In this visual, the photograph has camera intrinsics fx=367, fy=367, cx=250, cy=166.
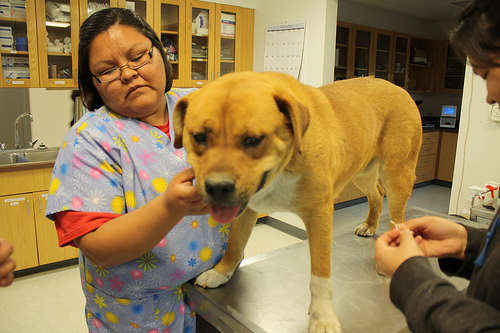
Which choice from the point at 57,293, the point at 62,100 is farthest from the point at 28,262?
the point at 62,100

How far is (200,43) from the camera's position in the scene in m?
4.52

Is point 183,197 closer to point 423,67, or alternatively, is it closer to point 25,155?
point 25,155

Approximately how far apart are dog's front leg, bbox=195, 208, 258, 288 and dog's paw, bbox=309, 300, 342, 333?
14.7 inches

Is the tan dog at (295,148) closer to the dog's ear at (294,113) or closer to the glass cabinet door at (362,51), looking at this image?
the dog's ear at (294,113)

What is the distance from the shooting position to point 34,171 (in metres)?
3.25

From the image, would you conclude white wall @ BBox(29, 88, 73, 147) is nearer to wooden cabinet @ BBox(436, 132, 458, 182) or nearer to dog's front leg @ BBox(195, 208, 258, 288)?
dog's front leg @ BBox(195, 208, 258, 288)

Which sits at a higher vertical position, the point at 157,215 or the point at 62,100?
the point at 62,100

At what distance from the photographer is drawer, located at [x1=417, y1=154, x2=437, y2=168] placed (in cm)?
669

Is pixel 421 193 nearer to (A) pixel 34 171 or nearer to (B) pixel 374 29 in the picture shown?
(B) pixel 374 29

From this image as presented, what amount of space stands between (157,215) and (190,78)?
3768 millimetres

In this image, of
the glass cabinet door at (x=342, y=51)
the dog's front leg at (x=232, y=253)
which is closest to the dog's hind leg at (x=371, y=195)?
the dog's front leg at (x=232, y=253)

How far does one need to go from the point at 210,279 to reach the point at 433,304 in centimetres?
83

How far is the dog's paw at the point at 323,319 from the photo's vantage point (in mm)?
1062

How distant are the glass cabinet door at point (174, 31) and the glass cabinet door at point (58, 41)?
2.88ft
